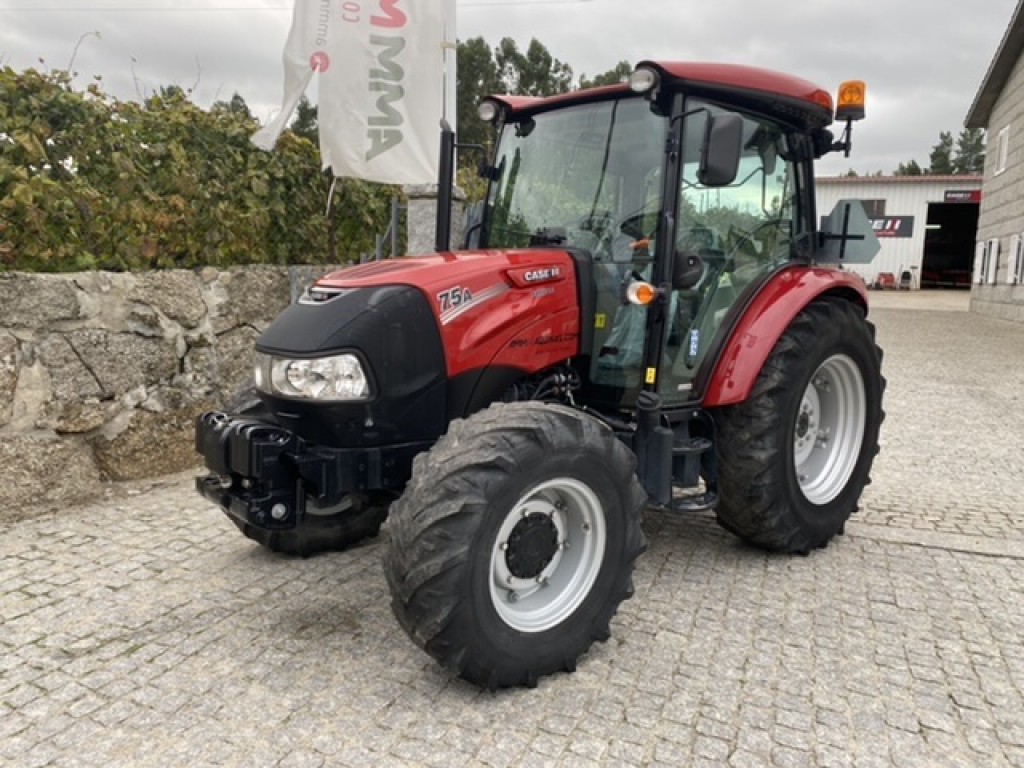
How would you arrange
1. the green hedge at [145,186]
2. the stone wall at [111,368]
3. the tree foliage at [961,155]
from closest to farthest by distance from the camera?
the stone wall at [111,368] → the green hedge at [145,186] → the tree foliage at [961,155]

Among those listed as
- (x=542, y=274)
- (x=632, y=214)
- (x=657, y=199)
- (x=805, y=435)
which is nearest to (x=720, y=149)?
(x=657, y=199)

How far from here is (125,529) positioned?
14.0 feet

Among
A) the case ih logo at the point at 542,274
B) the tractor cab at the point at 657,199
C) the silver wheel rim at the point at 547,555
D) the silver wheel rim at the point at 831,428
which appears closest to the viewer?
the silver wheel rim at the point at 547,555

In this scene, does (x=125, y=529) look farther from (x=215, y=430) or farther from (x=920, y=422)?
(x=920, y=422)

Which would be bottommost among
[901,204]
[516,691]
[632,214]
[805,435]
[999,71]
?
[516,691]

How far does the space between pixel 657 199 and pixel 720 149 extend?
0.39m

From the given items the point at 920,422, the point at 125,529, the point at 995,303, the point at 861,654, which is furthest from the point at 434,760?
the point at 995,303

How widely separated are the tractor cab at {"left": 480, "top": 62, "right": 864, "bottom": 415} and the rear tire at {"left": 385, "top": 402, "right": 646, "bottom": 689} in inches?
27.3

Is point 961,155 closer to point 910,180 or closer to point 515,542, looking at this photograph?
point 910,180

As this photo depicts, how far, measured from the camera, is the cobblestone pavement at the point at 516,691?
240 centimetres

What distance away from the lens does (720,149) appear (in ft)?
9.81

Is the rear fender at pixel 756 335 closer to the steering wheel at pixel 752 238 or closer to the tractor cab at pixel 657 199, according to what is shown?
the tractor cab at pixel 657 199

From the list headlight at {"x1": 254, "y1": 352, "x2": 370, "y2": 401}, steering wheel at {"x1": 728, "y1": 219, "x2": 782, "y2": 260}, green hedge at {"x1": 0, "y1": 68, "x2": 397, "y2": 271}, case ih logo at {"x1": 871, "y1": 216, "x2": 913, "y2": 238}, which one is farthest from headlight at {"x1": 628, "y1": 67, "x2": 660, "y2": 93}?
case ih logo at {"x1": 871, "y1": 216, "x2": 913, "y2": 238}

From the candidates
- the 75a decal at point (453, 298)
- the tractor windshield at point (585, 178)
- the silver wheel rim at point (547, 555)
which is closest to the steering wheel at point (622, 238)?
the tractor windshield at point (585, 178)
